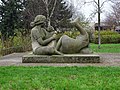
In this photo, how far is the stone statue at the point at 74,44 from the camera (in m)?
10.3

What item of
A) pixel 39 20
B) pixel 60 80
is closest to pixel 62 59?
pixel 39 20

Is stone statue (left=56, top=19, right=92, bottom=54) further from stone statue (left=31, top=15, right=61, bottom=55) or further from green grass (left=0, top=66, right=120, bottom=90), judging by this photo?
green grass (left=0, top=66, right=120, bottom=90)

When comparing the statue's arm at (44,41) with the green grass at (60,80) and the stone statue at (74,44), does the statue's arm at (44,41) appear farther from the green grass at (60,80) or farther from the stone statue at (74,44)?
the green grass at (60,80)

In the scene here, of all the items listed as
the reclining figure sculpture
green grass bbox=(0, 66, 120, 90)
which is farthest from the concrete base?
green grass bbox=(0, 66, 120, 90)

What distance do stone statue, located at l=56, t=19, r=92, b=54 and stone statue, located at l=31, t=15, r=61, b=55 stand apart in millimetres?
411

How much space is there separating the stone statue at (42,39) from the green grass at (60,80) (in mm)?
2361

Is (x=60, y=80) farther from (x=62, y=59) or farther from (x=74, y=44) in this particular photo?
(x=74, y=44)

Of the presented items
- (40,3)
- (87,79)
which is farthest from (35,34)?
(40,3)

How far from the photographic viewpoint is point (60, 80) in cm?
604

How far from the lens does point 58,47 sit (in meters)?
10.5

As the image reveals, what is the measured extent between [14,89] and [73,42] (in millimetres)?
5399

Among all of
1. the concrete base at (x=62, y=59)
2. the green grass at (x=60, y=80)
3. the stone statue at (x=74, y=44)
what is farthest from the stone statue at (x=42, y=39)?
the green grass at (x=60, y=80)

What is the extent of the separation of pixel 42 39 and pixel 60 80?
4439mm

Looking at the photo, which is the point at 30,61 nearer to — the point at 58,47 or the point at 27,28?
the point at 58,47
